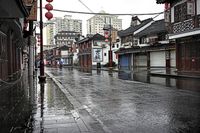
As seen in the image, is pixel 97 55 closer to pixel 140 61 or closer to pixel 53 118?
pixel 140 61

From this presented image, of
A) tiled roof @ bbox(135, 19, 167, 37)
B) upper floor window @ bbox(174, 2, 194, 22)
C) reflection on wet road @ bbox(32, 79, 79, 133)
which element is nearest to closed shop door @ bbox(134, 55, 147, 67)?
tiled roof @ bbox(135, 19, 167, 37)

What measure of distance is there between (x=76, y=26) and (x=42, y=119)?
70091 mm

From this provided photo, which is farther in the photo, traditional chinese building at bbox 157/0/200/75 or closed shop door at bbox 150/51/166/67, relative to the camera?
closed shop door at bbox 150/51/166/67

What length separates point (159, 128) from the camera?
7734 mm

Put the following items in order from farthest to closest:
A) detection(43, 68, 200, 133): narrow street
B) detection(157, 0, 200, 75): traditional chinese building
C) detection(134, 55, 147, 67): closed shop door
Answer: detection(134, 55, 147, 67): closed shop door, detection(157, 0, 200, 75): traditional chinese building, detection(43, 68, 200, 133): narrow street

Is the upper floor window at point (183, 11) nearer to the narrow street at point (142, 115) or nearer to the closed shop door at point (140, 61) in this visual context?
the narrow street at point (142, 115)

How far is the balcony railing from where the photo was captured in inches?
1158

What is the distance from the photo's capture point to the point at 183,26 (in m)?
30.8

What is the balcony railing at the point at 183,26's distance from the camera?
29.4m

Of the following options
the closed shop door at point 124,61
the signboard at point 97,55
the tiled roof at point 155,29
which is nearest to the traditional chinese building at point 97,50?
the signboard at point 97,55

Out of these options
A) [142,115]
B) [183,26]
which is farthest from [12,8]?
[183,26]

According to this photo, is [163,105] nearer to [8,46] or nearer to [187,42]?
[8,46]

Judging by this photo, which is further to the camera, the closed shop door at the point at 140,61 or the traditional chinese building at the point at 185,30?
the closed shop door at the point at 140,61

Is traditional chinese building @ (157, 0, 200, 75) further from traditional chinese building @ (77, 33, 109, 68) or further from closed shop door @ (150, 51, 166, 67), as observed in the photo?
traditional chinese building @ (77, 33, 109, 68)
